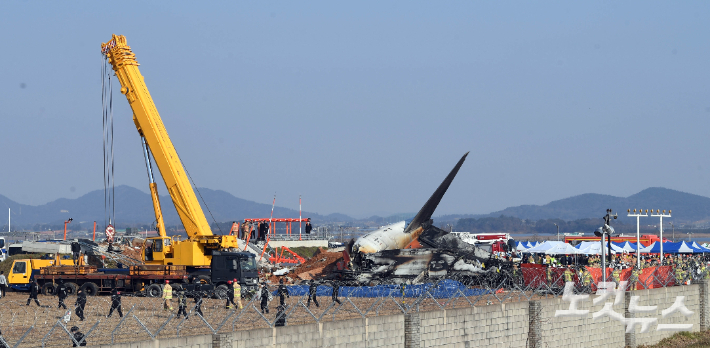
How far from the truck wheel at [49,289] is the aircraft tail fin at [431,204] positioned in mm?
22181

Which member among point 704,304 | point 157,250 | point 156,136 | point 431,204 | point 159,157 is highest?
point 156,136

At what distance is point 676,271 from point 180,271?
2460 cm

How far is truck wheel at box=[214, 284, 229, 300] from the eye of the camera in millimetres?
36812

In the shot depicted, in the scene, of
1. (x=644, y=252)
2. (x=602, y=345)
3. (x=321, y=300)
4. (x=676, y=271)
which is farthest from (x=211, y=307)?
(x=644, y=252)

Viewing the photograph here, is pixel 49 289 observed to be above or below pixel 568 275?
below

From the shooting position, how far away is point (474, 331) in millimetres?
21859

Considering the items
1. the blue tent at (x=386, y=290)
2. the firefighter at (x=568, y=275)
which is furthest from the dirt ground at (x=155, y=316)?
the firefighter at (x=568, y=275)

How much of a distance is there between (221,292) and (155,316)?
8.42m

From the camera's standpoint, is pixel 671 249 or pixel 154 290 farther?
pixel 671 249

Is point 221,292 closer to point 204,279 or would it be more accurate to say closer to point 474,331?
point 204,279

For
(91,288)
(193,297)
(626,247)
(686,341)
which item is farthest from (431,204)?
(626,247)

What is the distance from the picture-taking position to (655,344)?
3042cm

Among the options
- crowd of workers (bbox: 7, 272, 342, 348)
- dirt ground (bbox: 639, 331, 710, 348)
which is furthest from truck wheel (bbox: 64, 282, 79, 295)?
dirt ground (bbox: 639, 331, 710, 348)

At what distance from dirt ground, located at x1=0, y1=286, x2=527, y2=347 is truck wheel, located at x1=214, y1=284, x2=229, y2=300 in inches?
34.7
